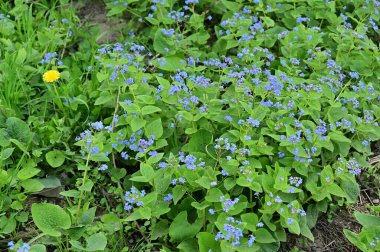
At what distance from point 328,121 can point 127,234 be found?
138 centimetres

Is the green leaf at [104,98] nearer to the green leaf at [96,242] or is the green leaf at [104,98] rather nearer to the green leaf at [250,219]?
the green leaf at [96,242]

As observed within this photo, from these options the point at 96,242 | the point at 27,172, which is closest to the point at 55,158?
the point at 27,172

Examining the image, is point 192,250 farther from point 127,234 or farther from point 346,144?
point 346,144

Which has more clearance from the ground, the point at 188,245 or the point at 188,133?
the point at 188,133

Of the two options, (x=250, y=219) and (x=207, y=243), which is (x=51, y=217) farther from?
(x=250, y=219)

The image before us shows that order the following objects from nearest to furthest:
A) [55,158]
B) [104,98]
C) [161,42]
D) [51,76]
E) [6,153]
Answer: [6,153] < [55,158] < [104,98] < [51,76] < [161,42]

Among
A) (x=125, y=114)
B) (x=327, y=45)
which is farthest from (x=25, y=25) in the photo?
(x=327, y=45)

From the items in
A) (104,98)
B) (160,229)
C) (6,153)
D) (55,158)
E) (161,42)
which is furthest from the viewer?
(161,42)

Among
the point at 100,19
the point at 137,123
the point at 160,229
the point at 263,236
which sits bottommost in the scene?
the point at 160,229

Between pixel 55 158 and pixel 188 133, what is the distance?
0.79m

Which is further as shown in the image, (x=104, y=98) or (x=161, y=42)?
(x=161, y=42)

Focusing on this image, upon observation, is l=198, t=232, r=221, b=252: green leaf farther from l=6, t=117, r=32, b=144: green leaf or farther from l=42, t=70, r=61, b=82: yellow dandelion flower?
l=42, t=70, r=61, b=82: yellow dandelion flower

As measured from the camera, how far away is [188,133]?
10.2ft

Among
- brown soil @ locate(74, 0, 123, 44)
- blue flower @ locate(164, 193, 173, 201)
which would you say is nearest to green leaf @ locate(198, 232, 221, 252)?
blue flower @ locate(164, 193, 173, 201)
